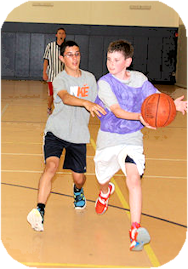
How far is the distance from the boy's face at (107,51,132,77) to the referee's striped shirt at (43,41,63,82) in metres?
6.23

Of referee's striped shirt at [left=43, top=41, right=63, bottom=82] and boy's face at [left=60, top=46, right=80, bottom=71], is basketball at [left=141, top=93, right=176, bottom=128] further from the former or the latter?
referee's striped shirt at [left=43, top=41, right=63, bottom=82]

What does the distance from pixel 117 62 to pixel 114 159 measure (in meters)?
0.78

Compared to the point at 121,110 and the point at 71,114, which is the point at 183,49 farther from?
the point at 121,110

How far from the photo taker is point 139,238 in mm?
3373

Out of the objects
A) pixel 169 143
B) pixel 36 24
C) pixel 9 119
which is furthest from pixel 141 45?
pixel 169 143

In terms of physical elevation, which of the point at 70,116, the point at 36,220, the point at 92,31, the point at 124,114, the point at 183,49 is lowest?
the point at 36,220

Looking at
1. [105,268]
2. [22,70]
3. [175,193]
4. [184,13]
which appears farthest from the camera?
[22,70]

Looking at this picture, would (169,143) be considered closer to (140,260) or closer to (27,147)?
(27,147)

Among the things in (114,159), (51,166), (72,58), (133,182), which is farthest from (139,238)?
(72,58)

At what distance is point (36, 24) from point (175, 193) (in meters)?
17.9

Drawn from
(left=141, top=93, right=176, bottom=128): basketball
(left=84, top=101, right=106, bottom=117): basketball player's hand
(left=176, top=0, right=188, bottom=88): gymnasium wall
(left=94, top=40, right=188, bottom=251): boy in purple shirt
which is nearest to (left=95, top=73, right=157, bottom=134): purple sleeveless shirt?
(left=94, top=40, right=188, bottom=251): boy in purple shirt

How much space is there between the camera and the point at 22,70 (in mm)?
22578

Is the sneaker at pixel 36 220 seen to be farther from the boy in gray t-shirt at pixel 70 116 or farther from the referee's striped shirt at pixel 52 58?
the referee's striped shirt at pixel 52 58

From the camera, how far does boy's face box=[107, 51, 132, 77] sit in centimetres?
387
